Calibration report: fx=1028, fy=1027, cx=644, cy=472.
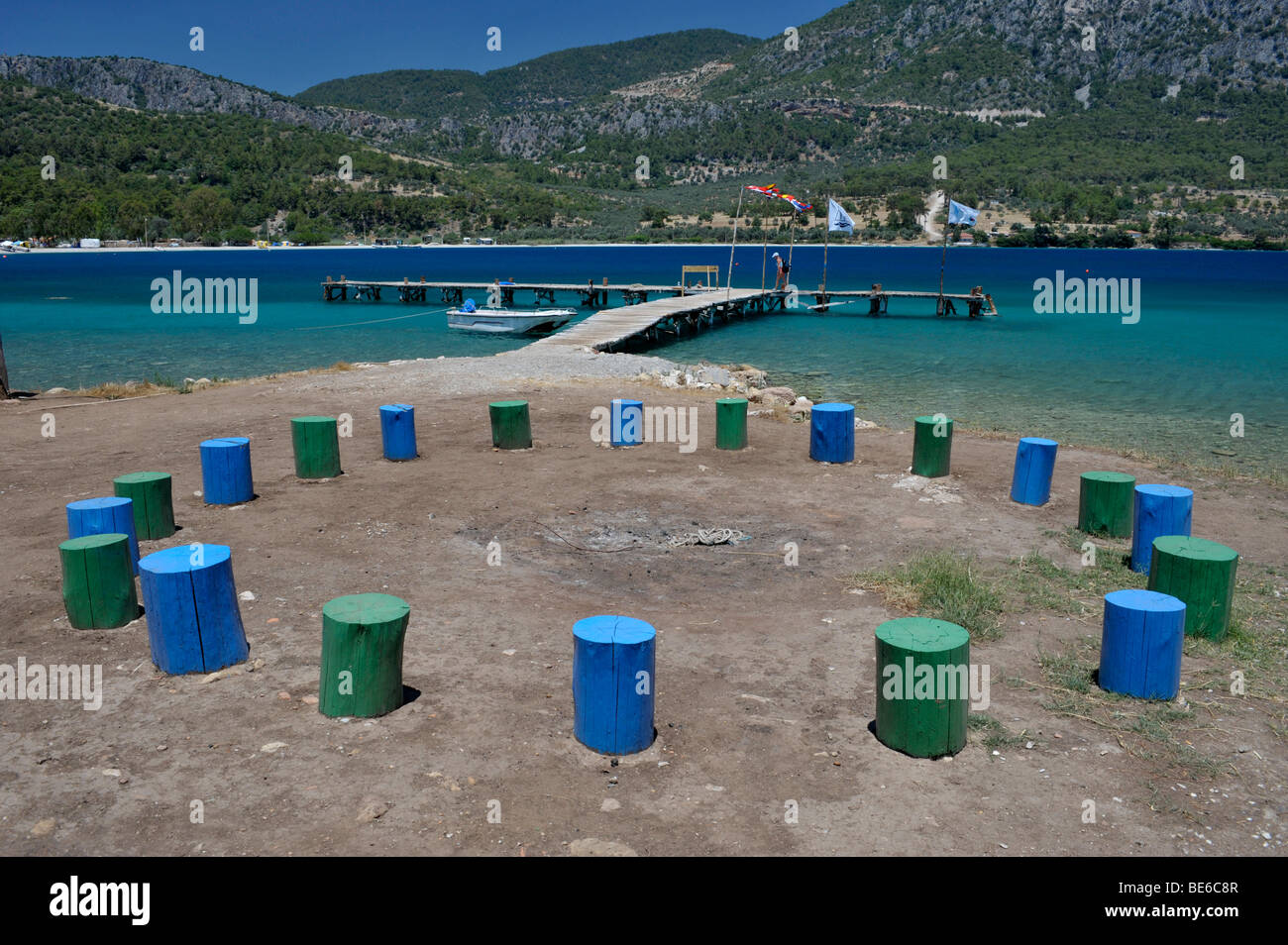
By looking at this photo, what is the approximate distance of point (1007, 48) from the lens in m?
168

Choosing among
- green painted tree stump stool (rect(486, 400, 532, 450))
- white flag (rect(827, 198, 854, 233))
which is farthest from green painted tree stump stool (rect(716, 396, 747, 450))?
white flag (rect(827, 198, 854, 233))

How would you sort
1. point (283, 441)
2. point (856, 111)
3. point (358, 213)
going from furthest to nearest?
point (856, 111)
point (358, 213)
point (283, 441)

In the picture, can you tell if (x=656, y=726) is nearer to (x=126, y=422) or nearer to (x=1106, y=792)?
(x=1106, y=792)

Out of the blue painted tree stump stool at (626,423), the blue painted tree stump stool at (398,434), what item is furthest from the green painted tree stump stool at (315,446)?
the blue painted tree stump stool at (626,423)

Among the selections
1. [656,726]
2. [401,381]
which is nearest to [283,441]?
[401,381]

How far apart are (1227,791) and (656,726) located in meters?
2.77

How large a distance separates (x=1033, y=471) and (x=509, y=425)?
6.03 metres

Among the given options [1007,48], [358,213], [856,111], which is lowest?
[358,213]

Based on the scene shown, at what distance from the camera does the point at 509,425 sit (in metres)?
12.6

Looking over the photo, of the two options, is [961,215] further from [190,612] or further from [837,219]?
[190,612]

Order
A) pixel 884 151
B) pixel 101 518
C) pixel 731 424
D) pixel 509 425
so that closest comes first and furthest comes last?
pixel 101 518, pixel 509 425, pixel 731 424, pixel 884 151

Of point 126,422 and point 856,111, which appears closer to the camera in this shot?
point 126,422

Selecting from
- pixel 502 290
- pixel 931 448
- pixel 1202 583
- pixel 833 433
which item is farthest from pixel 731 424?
pixel 502 290

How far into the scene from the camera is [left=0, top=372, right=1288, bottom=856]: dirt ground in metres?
4.46
